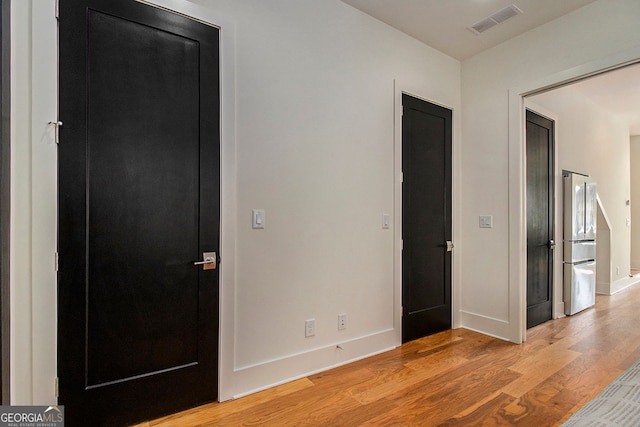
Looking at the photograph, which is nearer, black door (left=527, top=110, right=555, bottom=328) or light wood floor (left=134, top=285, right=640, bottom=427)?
light wood floor (left=134, top=285, right=640, bottom=427)

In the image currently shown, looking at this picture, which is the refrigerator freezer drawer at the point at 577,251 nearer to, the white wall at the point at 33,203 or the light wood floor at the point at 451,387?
the light wood floor at the point at 451,387

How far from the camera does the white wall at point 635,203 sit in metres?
6.58

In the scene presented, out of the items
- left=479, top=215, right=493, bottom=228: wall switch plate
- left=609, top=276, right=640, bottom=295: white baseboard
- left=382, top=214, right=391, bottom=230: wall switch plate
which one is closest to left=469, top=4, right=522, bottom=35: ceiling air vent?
left=479, top=215, right=493, bottom=228: wall switch plate

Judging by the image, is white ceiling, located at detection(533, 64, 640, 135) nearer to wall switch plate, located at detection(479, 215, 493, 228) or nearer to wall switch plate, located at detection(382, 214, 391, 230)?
wall switch plate, located at detection(479, 215, 493, 228)

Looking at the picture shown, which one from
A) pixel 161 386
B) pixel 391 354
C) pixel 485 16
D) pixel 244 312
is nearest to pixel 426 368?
pixel 391 354

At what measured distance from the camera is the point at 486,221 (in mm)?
3289

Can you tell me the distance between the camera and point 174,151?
6.21ft

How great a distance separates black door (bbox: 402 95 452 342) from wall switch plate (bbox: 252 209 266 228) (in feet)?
4.71

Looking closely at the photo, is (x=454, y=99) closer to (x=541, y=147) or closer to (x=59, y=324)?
(x=541, y=147)

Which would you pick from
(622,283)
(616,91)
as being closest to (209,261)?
(616,91)

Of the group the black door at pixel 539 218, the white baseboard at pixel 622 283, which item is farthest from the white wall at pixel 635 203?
the black door at pixel 539 218

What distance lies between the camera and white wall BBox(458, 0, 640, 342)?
8.40 feet

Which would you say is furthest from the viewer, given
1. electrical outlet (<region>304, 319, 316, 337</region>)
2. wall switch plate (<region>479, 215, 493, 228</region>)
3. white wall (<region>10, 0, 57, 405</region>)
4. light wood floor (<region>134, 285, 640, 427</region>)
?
wall switch plate (<region>479, 215, 493, 228</region>)

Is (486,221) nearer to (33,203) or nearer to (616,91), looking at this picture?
(616,91)
